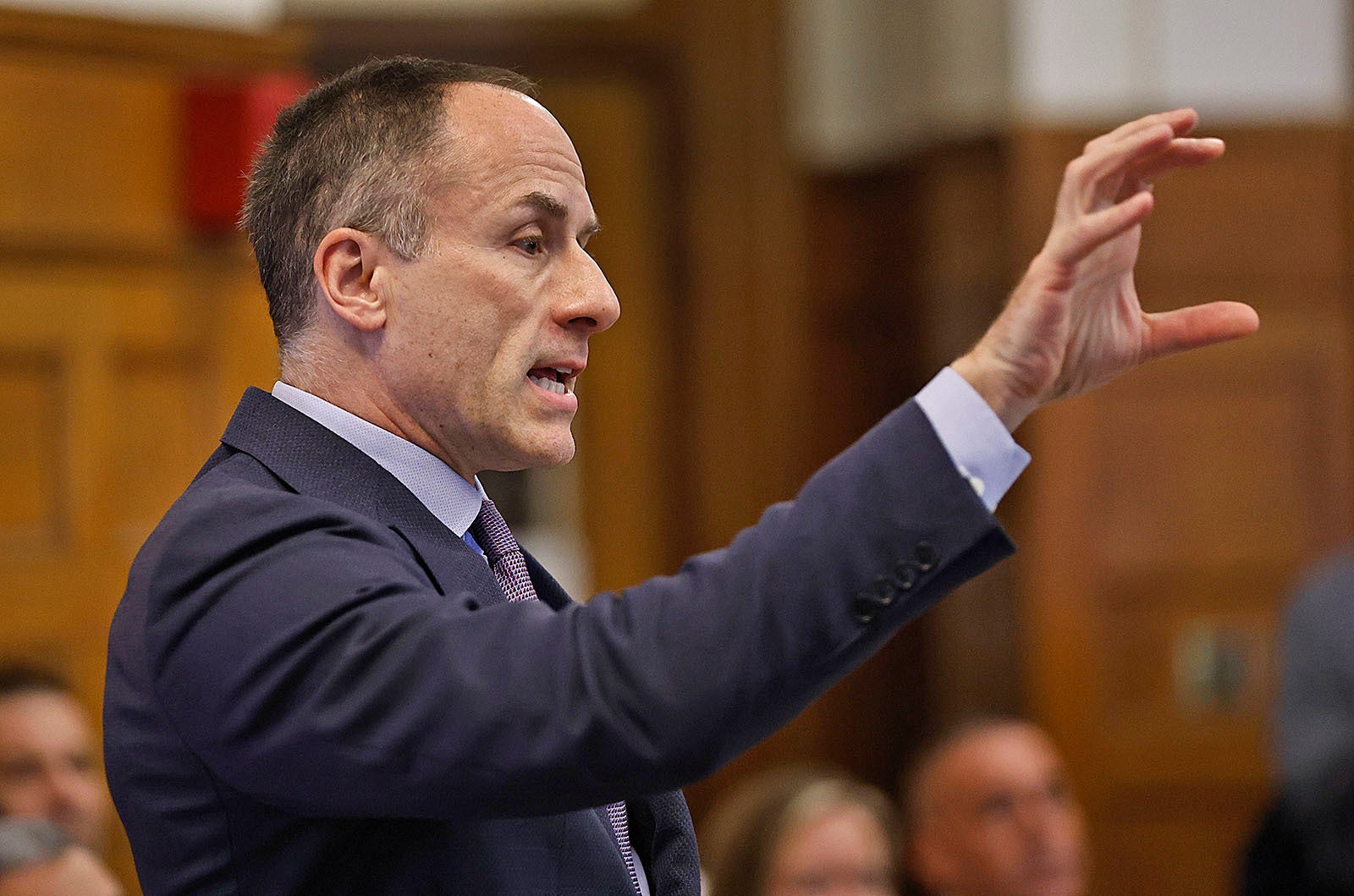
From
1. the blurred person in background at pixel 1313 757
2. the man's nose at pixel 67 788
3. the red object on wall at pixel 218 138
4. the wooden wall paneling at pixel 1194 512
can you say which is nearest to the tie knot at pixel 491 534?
the man's nose at pixel 67 788

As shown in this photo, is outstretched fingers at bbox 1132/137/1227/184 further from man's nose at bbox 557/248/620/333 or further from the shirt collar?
the shirt collar

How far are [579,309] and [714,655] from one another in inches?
15.8

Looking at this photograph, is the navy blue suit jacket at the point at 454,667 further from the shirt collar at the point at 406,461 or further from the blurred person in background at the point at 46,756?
the blurred person in background at the point at 46,756

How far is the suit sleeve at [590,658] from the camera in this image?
1053mm

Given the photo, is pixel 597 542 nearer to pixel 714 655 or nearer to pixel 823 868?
pixel 823 868

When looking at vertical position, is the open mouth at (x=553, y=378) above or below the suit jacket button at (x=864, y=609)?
above

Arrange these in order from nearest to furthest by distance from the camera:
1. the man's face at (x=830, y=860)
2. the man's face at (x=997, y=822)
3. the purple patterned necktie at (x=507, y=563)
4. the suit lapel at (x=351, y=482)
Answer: the suit lapel at (x=351, y=482), the purple patterned necktie at (x=507, y=563), the man's face at (x=830, y=860), the man's face at (x=997, y=822)

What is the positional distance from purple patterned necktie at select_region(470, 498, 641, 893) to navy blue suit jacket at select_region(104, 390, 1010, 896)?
20 cm

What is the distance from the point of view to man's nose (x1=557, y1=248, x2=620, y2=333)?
1.35 m

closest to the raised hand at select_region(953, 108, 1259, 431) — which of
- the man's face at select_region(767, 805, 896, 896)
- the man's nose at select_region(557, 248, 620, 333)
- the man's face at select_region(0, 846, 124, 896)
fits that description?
the man's nose at select_region(557, 248, 620, 333)

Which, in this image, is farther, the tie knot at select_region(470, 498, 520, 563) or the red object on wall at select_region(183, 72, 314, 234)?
the red object on wall at select_region(183, 72, 314, 234)

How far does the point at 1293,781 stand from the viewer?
129 inches

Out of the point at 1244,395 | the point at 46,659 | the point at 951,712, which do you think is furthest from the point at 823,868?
the point at 1244,395

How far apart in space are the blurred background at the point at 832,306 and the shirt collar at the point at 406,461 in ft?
6.97
